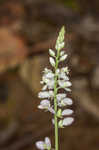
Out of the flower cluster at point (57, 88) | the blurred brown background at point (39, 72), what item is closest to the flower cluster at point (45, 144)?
the flower cluster at point (57, 88)

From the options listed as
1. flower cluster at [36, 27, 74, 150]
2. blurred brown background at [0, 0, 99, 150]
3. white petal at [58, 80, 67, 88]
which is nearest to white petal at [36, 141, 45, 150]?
flower cluster at [36, 27, 74, 150]

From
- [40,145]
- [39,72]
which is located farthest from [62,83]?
[39,72]

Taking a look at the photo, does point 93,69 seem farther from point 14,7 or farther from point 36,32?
point 14,7

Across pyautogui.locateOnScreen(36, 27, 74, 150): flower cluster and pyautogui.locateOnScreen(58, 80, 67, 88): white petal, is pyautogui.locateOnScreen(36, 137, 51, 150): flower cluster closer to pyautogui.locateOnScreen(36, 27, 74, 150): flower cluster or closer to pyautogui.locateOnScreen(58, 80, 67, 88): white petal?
pyautogui.locateOnScreen(36, 27, 74, 150): flower cluster

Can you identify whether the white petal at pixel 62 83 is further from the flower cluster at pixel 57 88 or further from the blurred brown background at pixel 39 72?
the blurred brown background at pixel 39 72

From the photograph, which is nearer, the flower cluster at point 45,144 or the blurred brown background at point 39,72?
the flower cluster at point 45,144

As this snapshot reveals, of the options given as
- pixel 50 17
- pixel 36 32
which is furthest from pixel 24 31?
pixel 50 17

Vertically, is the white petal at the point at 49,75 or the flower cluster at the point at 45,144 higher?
the white petal at the point at 49,75

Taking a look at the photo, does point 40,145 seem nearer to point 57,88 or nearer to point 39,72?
point 57,88
